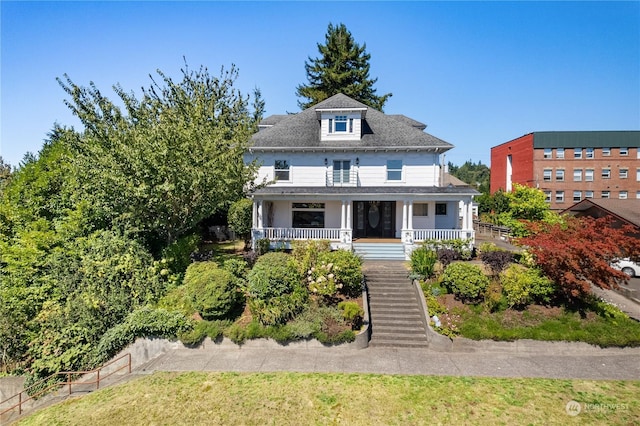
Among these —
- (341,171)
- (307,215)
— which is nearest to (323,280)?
(307,215)

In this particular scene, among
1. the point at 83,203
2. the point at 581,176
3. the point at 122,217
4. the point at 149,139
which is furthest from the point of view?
the point at 581,176

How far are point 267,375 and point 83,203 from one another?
11.7 metres

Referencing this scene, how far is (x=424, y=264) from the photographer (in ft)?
44.8

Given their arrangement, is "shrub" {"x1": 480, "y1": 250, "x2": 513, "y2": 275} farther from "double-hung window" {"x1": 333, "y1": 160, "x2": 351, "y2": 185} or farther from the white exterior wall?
"double-hung window" {"x1": 333, "y1": 160, "x2": 351, "y2": 185}

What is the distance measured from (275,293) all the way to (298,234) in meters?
8.16

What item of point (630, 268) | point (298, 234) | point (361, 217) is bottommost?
point (630, 268)

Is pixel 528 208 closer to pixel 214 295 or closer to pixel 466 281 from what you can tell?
pixel 466 281

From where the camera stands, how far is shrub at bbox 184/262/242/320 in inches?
432

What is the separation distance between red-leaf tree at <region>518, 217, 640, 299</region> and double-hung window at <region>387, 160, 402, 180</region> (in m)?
9.53

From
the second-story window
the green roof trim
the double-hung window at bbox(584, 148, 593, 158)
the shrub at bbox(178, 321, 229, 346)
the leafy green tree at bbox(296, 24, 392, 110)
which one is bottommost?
the shrub at bbox(178, 321, 229, 346)

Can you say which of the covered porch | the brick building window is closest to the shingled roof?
the covered porch

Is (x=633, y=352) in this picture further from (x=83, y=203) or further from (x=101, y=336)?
(x=83, y=203)

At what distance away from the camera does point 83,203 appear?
1388 cm

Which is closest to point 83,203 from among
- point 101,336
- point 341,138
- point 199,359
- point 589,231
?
point 101,336
